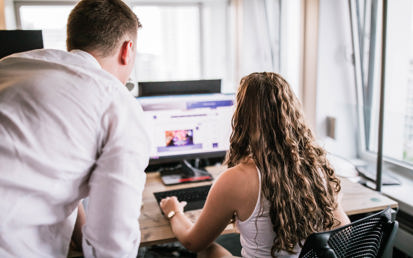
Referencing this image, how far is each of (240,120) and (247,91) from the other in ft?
0.33

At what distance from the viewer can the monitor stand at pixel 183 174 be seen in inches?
72.3

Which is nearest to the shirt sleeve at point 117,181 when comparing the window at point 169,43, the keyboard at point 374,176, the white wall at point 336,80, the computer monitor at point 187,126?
the computer monitor at point 187,126

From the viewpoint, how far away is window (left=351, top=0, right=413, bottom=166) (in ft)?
6.73

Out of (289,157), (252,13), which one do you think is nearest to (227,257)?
(289,157)

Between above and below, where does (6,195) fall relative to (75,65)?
below

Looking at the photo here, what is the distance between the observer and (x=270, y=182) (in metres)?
1.08

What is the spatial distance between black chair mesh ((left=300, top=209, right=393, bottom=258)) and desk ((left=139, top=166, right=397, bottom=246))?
0.40 meters

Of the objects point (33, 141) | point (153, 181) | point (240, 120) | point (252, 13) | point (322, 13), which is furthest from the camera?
point (252, 13)

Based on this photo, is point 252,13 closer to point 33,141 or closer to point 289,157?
point 289,157

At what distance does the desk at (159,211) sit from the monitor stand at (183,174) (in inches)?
1.5

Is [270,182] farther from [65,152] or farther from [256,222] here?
[65,152]

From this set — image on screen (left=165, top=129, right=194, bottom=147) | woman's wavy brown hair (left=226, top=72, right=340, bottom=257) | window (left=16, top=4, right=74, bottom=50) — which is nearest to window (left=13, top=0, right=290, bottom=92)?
window (left=16, top=4, right=74, bottom=50)

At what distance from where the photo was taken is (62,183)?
0.83m

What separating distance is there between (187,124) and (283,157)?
31.1 inches
